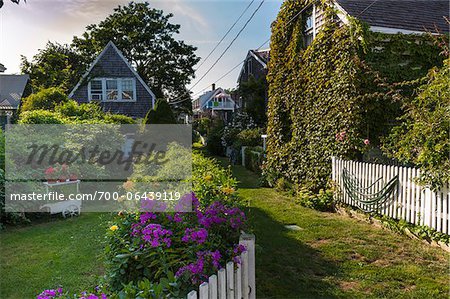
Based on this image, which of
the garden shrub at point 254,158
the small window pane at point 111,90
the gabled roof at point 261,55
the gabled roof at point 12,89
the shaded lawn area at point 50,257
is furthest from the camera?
the gabled roof at point 12,89

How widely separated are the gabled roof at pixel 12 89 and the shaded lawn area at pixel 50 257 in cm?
3171

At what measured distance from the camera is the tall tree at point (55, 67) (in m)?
31.4

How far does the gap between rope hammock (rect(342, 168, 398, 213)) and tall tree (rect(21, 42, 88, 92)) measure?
26329 millimetres

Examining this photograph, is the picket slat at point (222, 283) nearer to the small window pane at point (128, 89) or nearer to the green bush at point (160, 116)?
the green bush at point (160, 116)

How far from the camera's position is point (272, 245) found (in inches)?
244

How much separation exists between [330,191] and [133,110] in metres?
17.5

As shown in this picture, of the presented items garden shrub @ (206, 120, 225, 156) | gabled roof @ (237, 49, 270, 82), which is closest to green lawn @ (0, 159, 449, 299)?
garden shrub @ (206, 120, 225, 156)

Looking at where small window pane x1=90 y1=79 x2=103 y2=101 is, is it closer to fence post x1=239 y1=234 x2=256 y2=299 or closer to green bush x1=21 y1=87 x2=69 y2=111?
green bush x1=21 y1=87 x2=69 y2=111

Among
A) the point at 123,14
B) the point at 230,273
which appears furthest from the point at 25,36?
the point at 123,14

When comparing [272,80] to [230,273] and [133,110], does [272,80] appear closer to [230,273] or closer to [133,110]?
[230,273]

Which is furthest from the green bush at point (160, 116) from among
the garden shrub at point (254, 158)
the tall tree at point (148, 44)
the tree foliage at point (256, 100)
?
the tall tree at point (148, 44)

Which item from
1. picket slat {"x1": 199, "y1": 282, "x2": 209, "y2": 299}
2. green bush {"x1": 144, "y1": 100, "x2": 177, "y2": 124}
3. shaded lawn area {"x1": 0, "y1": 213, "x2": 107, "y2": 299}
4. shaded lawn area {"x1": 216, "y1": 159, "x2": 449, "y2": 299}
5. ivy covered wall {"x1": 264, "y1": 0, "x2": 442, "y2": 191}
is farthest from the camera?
green bush {"x1": 144, "y1": 100, "x2": 177, "y2": 124}

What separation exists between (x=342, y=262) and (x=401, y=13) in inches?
335

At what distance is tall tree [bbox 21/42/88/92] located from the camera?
31.4 metres
